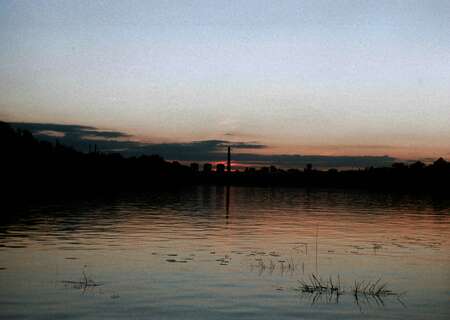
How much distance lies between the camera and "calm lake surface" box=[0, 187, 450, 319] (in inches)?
885

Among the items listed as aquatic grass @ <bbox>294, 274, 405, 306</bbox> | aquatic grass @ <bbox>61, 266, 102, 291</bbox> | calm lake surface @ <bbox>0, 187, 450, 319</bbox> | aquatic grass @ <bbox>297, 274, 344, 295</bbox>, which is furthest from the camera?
aquatic grass @ <bbox>297, 274, 344, 295</bbox>

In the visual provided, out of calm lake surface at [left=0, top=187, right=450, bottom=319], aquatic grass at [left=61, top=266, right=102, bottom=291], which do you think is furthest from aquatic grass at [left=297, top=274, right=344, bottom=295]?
aquatic grass at [left=61, top=266, right=102, bottom=291]

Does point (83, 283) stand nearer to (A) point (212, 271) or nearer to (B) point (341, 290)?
(A) point (212, 271)

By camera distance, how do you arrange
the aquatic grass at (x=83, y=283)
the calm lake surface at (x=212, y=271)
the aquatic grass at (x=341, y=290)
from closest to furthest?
1. the calm lake surface at (x=212, y=271)
2. the aquatic grass at (x=341, y=290)
3. the aquatic grass at (x=83, y=283)

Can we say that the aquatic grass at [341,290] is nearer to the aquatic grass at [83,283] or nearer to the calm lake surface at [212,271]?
the calm lake surface at [212,271]

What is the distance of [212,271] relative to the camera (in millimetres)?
31094

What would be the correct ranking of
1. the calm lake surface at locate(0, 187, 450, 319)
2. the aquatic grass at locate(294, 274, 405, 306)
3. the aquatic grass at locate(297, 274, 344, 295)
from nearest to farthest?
the calm lake surface at locate(0, 187, 450, 319) → the aquatic grass at locate(294, 274, 405, 306) → the aquatic grass at locate(297, 274, 344, 295)

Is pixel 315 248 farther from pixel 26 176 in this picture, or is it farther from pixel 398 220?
pixel 26 176

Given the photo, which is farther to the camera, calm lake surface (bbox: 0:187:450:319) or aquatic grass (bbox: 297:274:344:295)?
aquatic grass (bbox: 297:274:344:295)

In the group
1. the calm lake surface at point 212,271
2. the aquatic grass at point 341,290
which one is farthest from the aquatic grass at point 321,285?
the calm lake surface at point 212,271

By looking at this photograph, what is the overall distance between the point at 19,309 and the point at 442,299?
16221 millimetres

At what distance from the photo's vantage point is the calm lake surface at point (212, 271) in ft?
73.7

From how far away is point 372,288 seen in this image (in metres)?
26.9

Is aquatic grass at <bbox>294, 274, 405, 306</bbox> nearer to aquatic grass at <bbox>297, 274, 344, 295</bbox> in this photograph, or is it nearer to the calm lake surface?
aquatic grass at <bbox>297, 274, 344, 295</bbox>
